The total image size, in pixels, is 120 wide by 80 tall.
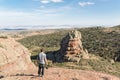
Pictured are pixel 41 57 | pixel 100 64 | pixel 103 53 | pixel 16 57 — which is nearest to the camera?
pixel 41 57

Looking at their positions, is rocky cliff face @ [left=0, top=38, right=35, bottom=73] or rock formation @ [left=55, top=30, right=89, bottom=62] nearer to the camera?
rocky cliff face @ [left=0, top=38, right=35, bottom=73]

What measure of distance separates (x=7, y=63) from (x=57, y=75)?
6.73 m

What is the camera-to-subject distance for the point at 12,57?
96.3 ft

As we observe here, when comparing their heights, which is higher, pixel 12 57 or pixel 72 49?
pixel 12 57

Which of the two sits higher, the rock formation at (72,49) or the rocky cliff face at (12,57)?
the rocky cliff face at (12,57)

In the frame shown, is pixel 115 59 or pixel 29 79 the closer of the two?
pixel 29 79

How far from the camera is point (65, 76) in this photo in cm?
2367

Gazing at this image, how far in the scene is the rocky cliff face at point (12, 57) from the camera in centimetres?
2795

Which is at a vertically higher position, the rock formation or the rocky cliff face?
the rocky cliff face

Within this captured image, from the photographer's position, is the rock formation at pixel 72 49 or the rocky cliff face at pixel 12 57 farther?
the rock formation at pixel 72 49

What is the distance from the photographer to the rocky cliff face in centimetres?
2795

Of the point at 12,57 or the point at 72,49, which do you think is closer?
the point at 12,57

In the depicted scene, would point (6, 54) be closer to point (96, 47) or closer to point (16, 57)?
point (16, 57)

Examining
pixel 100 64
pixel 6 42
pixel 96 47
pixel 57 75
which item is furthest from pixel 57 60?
pixel 57 75
